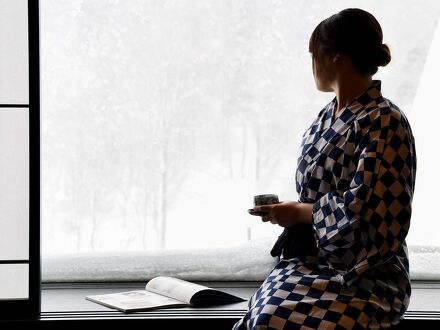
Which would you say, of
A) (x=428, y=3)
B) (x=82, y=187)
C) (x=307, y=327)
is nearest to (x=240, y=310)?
(x=307, y=327)

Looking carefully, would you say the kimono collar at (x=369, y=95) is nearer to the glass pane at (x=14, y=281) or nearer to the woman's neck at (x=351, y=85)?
the woman's neck at (x=351, y=85)

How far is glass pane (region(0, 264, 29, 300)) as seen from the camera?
279 cm

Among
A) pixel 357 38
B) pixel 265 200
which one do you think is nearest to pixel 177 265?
pixel 265 200

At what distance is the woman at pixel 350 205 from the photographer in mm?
2039

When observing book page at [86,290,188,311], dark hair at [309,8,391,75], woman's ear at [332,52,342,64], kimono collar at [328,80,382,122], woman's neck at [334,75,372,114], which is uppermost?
dark hair at [309,8,391,75]

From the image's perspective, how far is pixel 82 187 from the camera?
3291 millimetres

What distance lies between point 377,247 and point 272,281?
371 mm

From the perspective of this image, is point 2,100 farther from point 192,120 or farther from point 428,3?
point 428,3

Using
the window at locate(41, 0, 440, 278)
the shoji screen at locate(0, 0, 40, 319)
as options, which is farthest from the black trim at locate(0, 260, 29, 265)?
the window at locate(41, 0, 440, 278)

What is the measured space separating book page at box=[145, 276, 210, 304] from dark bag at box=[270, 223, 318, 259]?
22.1 inches

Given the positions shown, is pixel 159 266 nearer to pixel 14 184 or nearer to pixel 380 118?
pixel 14 184

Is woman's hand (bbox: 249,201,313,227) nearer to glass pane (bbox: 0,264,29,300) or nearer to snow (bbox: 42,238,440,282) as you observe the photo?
snow (bbox: 42,238,440,282)

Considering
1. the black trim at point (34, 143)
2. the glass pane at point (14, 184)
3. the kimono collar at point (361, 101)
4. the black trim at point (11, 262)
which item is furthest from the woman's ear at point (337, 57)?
the black trim at point (11, 262)

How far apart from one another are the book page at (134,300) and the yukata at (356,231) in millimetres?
522
